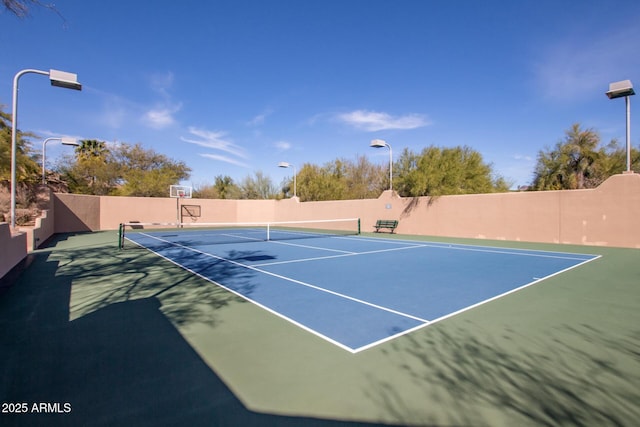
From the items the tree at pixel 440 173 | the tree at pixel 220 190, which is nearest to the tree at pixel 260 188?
the tree at pixel 220 190

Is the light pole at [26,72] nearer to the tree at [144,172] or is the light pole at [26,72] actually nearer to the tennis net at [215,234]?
the tennis net at [215,234]

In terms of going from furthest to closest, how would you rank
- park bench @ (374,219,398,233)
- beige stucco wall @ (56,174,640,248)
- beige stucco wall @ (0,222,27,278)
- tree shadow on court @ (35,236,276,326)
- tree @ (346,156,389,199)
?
tree @ (346,156,389,199)
park bench @ (374,219,398,233)
beige stucco wall @ (56,174,640,248)
beige stucco wall @ (0,222,27,278)
tree shadow on court @ (35,236,276,326)

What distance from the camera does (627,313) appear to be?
5062 millimetres

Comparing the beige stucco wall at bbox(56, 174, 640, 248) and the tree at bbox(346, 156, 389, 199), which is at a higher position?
the tree at bbox(346, 156, 389, 199)

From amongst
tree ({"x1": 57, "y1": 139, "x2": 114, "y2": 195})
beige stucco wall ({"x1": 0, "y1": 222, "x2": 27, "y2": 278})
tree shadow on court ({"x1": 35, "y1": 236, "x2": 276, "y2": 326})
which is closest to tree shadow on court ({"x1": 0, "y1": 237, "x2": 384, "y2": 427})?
tree shadow on court ({"x1": 35, "y1": 236, "x2": 276, "y2": 326})

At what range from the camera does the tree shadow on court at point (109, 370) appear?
253 cm

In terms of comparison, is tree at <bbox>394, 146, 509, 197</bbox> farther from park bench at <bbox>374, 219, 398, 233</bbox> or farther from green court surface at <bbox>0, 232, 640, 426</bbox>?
green court surface at <bbox>0, 232, 640, 426</bbox>

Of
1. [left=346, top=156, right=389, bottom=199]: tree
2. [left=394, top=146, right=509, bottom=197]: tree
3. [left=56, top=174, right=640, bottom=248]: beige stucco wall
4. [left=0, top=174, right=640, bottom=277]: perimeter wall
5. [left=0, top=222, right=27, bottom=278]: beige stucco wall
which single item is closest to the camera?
[left=0, top=222, right=27, bottom=278]: beige stucco wall

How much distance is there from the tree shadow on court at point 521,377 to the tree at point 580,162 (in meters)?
27.2

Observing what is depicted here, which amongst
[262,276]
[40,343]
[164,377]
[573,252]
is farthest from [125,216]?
[573,252]

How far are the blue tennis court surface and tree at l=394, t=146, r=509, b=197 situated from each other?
8040 mm

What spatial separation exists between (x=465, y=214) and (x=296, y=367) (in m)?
17.1

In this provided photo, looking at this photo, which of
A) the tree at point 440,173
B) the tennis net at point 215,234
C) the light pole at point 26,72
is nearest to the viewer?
the light pole at point 26,72

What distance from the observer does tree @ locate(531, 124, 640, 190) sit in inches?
965
